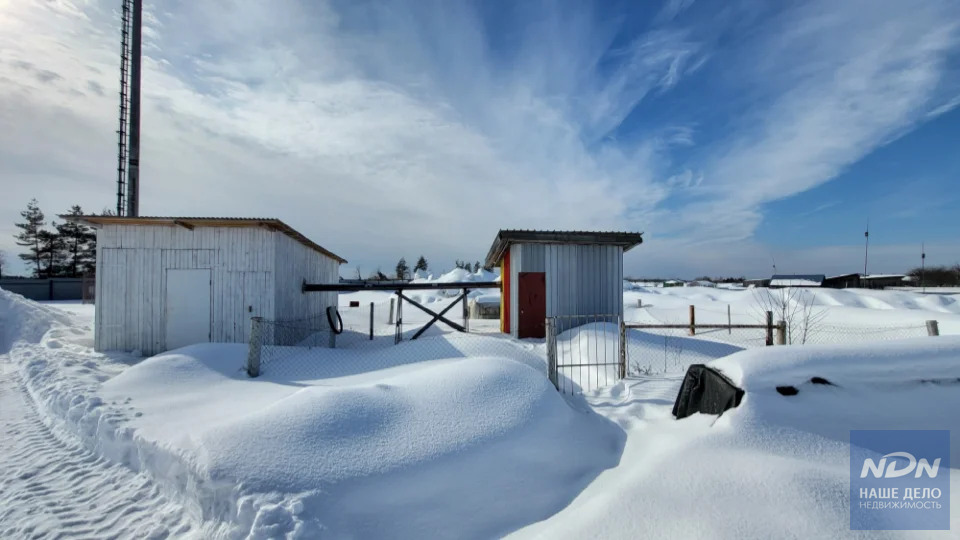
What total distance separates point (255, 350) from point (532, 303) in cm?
717

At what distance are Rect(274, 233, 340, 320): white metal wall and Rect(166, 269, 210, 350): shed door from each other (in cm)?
180

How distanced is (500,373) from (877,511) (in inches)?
132

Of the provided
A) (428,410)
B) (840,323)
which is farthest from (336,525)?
(840,323)

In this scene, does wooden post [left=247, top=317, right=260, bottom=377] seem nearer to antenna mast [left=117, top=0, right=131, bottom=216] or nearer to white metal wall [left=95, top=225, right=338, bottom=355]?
white metal wall [left=95, top=225, right=338, bottom=355]

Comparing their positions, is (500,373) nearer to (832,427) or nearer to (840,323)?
(832,427)

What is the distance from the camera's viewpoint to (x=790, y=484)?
249 cm

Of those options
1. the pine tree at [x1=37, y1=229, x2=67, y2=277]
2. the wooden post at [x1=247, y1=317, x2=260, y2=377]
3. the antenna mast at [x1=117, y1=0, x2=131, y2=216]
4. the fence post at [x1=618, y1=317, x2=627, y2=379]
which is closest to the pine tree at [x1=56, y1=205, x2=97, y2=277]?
the pine tree at [x1=37, y1=229, x2=67, y2=277]

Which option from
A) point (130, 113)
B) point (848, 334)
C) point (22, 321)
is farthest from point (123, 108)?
point (848, 334)

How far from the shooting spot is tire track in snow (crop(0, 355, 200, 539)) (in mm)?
3104

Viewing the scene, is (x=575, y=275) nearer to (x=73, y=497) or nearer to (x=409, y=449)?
(x=409, y=449)

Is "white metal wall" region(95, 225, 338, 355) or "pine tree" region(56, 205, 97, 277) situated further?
"pine tree" region(56, 205, 97, 277)

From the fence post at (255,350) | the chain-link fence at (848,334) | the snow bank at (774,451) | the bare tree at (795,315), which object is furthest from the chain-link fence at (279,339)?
the chain-link fence at (848,334)

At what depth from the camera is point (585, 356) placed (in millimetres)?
8320

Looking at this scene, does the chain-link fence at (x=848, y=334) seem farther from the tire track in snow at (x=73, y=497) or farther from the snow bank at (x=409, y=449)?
the tire track in snow at (x=73, y=497)
